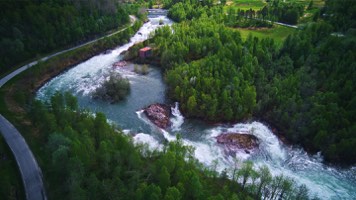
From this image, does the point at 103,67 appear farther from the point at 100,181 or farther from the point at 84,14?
the point at 100,181

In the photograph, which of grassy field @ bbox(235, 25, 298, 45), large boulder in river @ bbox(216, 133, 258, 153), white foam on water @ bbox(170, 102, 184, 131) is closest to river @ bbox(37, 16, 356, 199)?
white foam on water @ bbox(170, 102, 184, 131)

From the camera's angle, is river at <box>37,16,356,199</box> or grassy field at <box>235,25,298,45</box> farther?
grassy field at <box>235,25,298,45</box>

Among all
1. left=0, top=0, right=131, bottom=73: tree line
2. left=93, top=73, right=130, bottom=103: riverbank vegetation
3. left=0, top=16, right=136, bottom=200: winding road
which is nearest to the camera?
left=0, top=16, right=136, bottom=200: winding road

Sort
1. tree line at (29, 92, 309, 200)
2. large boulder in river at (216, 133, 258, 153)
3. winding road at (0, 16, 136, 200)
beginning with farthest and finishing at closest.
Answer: large boulder in river at (216, 133, 258, 153) < winding road at (0, 16, 136, 200) < tree line at (29, 92, 309, 200)

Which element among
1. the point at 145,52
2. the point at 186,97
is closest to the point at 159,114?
the point at 186,97

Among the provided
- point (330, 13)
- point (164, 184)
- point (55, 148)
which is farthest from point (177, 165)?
point (330, 13)

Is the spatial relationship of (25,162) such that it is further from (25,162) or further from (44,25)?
(44,25)

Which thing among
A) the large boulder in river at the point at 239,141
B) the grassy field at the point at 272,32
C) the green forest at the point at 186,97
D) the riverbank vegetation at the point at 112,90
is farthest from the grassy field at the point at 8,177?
the grassy field at the point at 272,32

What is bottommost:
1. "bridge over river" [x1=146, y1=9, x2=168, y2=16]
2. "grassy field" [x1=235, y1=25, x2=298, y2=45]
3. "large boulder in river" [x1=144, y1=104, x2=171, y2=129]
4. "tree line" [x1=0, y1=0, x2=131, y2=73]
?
"large boulder in river" [x1=144, y1=104, x2=171, y2=129]

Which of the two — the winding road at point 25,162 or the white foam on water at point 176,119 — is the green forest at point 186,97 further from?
the white foam on water at point 176,119

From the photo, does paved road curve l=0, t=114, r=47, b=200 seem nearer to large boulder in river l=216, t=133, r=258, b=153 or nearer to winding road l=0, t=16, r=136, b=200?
winding road l=0, t=16, r=136, b=200
